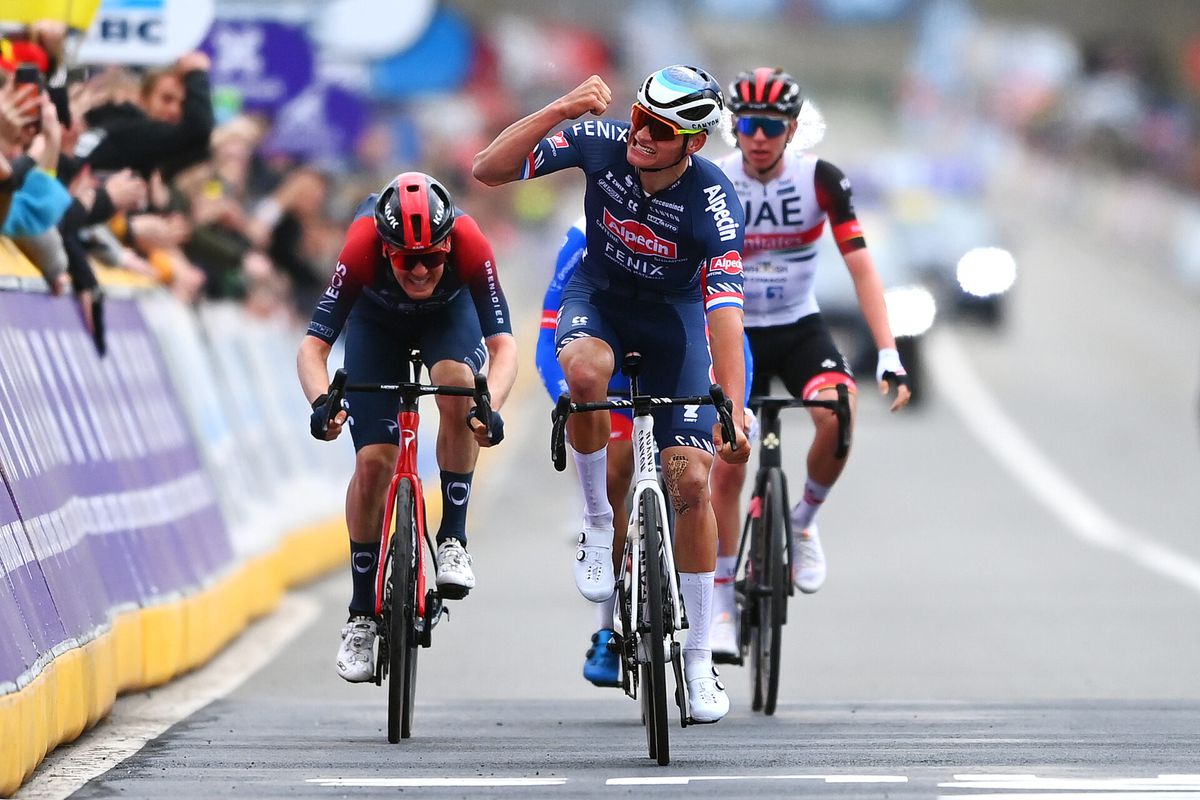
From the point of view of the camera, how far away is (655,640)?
27.1 ft

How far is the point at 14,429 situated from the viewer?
28.8ft

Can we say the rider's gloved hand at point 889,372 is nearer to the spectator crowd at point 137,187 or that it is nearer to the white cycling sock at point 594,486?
the white cycling sock at point 594,486

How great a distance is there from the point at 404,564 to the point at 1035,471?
19261 millimetres

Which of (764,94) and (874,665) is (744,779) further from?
(874,665)

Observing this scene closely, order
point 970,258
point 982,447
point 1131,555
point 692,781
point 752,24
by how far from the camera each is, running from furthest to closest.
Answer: point 752,24 < point 970,258 < point 982,447 < point 1131,555 < point 692,781

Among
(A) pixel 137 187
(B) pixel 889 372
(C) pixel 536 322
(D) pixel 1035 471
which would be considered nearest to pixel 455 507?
(B) pixel 889 372

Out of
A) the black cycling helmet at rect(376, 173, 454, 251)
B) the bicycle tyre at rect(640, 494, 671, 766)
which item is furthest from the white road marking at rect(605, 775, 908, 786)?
the black cycling helmet at rect(376, 173, 454, 251)

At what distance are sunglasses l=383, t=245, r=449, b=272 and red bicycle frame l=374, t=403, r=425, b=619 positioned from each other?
545mm

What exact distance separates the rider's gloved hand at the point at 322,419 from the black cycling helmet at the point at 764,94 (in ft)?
8.04

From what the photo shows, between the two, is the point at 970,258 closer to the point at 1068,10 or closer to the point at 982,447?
the point at 982,447

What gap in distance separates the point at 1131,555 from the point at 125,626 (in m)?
11.3

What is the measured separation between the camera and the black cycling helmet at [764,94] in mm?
10156

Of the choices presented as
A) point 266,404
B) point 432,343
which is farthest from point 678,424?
point 266,404

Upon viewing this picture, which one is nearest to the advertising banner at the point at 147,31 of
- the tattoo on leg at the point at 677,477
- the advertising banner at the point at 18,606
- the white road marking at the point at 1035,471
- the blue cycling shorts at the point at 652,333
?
the blue cycling shorts at the point at 652,333
